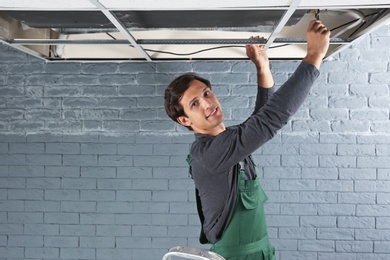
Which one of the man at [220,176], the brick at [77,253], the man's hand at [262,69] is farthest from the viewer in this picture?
the brick at [77,253]

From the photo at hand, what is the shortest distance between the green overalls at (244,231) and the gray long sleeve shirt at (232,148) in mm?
30

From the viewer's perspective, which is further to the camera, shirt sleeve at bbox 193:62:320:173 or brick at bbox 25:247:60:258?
brick at bbox 25:247:60:258

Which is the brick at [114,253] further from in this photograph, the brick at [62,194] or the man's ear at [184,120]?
the man's ear at [184,120]

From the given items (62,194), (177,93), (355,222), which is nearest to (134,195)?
(62,194)

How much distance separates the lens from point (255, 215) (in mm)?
1657

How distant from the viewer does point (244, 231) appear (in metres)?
1.64

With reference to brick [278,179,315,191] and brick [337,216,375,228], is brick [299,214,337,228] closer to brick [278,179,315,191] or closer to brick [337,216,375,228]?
brick [337,216,375,228]

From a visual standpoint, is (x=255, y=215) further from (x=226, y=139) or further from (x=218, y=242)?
(x=226, y=139)

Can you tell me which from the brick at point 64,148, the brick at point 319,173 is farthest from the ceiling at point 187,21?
the brick at point 319,173

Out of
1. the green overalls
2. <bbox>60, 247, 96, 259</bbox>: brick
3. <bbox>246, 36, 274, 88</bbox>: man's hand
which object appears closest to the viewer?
the green overalls

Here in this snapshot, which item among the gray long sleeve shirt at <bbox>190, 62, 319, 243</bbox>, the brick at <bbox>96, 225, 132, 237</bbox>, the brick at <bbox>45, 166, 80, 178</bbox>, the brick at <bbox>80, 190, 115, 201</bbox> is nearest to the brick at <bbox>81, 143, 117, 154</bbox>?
the brick at <bbox>45, 166, 80, 178</bbox>

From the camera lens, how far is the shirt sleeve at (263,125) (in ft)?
4.11

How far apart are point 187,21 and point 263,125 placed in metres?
0.78

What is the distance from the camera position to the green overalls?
1620mm
